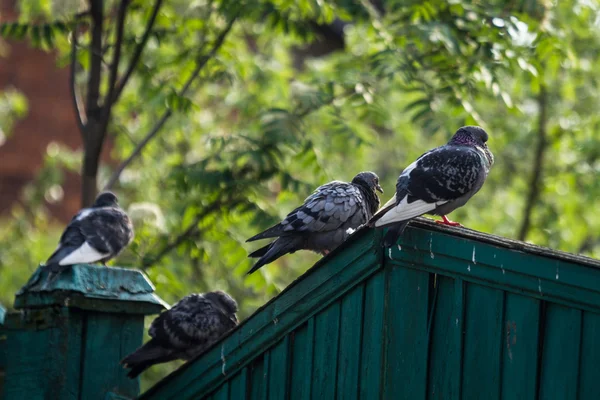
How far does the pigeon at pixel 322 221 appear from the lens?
426cm

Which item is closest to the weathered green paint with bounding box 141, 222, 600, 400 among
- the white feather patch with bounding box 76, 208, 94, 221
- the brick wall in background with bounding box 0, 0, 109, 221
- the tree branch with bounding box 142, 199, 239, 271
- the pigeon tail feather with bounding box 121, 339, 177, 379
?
the pigeon tail feather with bounding box 121, 339, 177, 379

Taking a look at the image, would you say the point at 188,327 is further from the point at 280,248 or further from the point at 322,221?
the point at 322,221

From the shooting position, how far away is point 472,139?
4539 millimetres

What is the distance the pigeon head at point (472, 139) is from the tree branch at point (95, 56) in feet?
9.92

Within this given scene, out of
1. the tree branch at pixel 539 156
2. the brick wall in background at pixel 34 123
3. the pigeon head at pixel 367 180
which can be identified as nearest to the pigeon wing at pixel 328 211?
the pigeon head at pixel 367 180

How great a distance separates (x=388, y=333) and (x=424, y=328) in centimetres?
13

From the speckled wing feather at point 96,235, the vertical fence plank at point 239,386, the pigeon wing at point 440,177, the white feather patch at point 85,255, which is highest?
the pigeon wing at point 440,177

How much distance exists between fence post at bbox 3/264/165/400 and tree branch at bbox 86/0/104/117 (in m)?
2.94

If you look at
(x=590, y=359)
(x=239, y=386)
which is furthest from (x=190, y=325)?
(x=590, y=359)

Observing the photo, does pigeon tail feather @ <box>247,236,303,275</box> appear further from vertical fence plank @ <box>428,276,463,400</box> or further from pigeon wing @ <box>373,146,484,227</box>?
vertical fence plank @ <box>428,276,463,400</box>

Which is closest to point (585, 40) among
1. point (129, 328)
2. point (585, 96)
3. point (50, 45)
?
point (585, 96)

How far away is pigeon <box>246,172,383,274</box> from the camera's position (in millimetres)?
4258

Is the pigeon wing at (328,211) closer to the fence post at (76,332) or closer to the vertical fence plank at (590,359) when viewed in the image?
the fence post at (76,332)

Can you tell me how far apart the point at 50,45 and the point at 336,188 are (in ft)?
9.33
